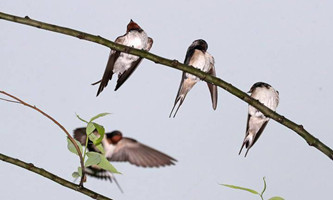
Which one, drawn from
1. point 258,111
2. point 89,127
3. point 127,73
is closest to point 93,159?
point 89,127

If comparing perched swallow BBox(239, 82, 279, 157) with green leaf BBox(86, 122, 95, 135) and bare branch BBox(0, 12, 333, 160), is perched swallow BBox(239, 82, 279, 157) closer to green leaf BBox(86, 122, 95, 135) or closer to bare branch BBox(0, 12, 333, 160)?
bare branch BBox(0, 12, 333, 160)

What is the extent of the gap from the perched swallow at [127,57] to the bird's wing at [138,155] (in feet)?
0.50

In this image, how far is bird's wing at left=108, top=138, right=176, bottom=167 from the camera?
3.11ft

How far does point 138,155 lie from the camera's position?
994 millimetres

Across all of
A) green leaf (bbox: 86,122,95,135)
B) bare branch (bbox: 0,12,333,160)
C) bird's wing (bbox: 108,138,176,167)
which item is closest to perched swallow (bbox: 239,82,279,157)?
bird's wing (bbox: 108,138,176,167)

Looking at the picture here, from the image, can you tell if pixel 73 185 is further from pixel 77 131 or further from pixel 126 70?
pixel 77 131

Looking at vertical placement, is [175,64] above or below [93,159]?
above

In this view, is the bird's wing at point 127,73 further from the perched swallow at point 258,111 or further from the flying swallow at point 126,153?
the perched swallow at point 258,111

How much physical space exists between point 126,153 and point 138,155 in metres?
0.03

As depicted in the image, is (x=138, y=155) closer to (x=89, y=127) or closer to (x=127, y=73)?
(x=127, y=73)

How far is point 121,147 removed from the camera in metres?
1.02

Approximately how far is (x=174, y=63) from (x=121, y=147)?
623mm

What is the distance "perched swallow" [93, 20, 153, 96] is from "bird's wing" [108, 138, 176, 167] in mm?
152

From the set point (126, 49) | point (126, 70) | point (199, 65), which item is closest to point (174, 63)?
point (126, 49)
